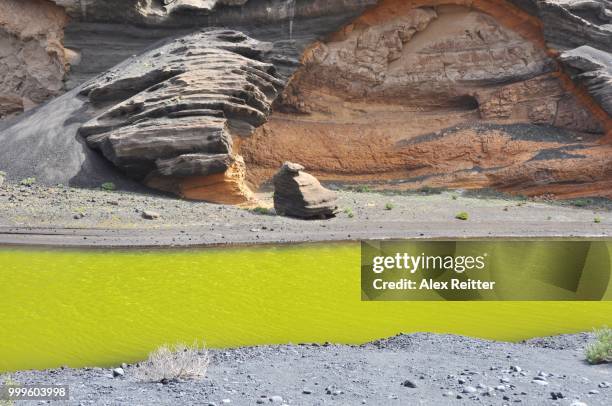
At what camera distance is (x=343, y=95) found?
103ft

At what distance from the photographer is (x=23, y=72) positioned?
30109 mm

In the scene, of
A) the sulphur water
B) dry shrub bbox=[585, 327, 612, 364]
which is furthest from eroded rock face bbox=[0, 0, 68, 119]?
dry shrub bbox=[585, 327, 612, 364]

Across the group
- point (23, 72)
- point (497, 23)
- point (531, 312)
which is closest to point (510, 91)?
point (497, 23)

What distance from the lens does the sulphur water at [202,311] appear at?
9.41 m

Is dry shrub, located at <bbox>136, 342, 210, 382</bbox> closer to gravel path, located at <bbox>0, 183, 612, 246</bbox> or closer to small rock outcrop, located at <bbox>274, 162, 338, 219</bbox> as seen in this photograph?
gravel path, located at <bbox>0, 183, 612, 246</bbox>

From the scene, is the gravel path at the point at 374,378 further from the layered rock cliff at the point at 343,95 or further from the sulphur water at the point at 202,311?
the layered rock cliff at the point at 343,95

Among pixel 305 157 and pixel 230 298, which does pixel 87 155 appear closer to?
pixel 305 157

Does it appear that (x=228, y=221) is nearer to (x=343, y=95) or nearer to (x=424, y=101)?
(x=343, y=95)

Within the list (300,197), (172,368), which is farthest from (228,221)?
(172,368)

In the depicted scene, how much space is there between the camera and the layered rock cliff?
2342 centimetres

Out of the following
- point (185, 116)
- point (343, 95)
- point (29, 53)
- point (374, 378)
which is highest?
point (29, 53)

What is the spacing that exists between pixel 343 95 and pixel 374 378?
84.0ft

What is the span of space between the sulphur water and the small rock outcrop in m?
6.05

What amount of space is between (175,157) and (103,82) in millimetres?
5416
